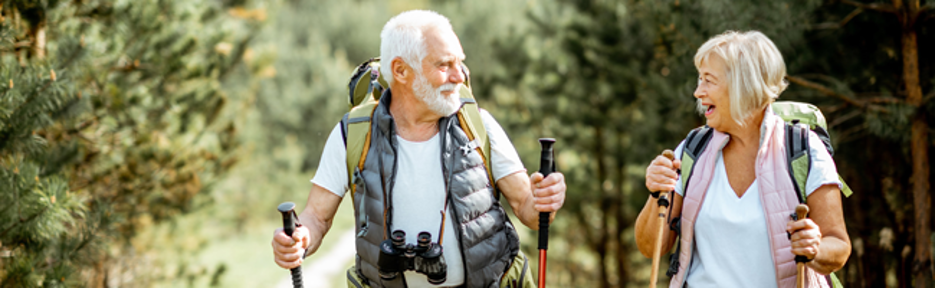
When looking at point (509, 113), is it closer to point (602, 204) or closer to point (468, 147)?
point (602, 204)

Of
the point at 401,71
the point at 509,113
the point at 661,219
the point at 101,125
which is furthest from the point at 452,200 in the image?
the point at 509,113

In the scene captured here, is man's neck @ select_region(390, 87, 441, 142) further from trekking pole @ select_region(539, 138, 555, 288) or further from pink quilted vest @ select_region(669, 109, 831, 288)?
pink quilted vest @ select_region(669, 109, 831, 288)

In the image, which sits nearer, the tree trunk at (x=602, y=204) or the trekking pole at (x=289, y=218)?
the trekking pole at (x=289, y=218)

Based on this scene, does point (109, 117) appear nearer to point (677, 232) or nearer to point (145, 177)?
point (145, 177)

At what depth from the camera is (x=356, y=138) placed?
2.35 m

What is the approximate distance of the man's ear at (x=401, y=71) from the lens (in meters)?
2.30

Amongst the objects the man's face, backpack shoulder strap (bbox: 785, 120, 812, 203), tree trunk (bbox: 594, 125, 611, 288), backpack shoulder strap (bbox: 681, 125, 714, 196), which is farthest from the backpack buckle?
tree trunk (bbox: 594, 125, 611, 288)

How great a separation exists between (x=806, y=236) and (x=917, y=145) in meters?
1.70

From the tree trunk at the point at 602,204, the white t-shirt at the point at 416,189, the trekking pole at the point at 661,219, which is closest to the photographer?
Result: the trekking pole at the point at 661,219

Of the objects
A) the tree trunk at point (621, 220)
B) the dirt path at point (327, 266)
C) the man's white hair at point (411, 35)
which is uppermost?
the man's white hair at point (411, 35)

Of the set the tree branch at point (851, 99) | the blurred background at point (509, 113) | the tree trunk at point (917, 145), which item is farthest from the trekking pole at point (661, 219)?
the tree trunk at point (917, 145)

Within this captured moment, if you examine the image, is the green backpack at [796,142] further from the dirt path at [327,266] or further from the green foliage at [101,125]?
the dirt path at [327,266]

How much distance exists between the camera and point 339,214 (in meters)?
18.6

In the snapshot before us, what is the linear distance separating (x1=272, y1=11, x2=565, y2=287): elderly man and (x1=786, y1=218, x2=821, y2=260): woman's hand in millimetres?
707
